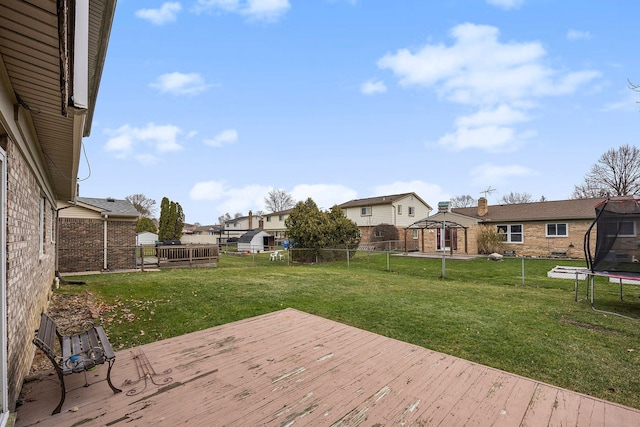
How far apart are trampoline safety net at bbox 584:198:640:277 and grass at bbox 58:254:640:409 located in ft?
3.21

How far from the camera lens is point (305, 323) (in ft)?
18.1

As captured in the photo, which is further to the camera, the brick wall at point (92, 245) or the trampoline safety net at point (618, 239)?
the brick wall at point (92, 245)

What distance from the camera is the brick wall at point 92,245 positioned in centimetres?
1316

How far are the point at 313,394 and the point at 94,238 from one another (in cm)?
1505

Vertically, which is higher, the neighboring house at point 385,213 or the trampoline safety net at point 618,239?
the neighboring house at point 385,213

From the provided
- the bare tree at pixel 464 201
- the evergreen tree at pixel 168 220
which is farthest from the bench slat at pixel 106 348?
the bare tree at pixel 464 201

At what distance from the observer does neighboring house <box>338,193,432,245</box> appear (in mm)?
27531

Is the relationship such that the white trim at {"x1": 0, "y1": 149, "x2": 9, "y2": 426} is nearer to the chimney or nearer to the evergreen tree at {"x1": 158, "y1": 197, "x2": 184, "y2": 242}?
the chimney

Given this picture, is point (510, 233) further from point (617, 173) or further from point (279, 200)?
point (279, 200)

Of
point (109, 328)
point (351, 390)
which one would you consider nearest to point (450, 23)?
point (351, 390)

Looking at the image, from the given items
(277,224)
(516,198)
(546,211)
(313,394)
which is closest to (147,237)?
(277,224)

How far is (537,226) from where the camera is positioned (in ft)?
64.4

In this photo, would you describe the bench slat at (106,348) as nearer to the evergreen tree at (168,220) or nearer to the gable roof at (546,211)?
the gable roof at (546,211)

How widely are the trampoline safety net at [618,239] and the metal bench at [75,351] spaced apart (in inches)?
359
